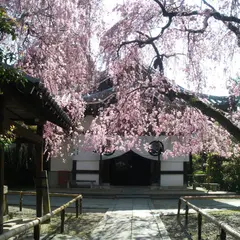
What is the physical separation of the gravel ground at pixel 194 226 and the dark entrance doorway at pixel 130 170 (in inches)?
380

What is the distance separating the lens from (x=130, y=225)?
10.2 metres

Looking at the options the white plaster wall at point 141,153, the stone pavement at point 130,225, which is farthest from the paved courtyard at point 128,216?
the white plaster wall at point 141,153

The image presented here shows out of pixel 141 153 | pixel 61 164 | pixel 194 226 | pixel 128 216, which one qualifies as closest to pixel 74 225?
pixel 128 216

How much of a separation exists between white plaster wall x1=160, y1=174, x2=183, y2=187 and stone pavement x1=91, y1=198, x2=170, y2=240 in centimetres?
580

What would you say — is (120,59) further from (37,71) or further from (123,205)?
(123,205)

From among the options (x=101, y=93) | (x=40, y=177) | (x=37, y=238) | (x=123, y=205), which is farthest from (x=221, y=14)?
(x=101, y=93)

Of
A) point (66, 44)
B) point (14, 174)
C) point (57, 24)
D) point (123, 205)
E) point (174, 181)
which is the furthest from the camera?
point (14, 174)

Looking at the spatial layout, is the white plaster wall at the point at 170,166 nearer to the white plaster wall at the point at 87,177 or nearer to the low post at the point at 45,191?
the white plaster wall at the point at 87,177

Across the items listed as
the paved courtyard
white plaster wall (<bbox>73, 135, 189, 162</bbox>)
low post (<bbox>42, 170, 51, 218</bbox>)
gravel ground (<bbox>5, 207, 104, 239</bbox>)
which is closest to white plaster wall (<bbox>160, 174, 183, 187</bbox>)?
white plaster wall (<bbox>73, 135, 189, 162</bbox>)

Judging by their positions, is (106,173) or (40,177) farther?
(106,173)

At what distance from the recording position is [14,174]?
22594mm

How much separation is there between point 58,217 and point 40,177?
2.33m

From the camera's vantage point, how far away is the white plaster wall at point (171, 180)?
20438 millimetres

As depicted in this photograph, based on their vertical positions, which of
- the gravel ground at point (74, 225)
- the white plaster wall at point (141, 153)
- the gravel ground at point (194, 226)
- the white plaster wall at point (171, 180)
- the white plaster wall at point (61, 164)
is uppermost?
the white plaster wall at point (141, 153)
